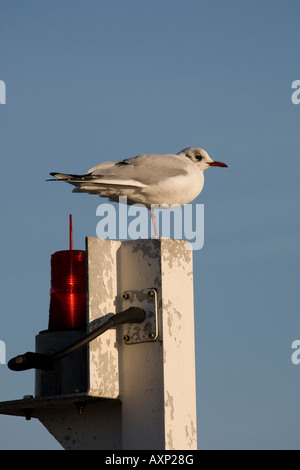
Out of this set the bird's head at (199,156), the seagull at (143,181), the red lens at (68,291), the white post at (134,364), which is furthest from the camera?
the bird's head at (199,156)

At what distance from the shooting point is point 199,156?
344 inches

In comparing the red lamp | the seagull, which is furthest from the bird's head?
the red lamp

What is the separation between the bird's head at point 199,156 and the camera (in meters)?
8.68

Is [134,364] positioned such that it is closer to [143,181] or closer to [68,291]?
[68,291]

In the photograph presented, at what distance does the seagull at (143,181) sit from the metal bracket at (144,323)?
254cm

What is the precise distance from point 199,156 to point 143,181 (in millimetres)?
1785

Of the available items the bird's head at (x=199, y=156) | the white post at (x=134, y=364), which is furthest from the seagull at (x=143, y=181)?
the white post at (x=134, y=364)

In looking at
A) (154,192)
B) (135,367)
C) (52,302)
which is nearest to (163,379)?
(135,367)

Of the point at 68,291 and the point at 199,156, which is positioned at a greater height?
the point at 199,156

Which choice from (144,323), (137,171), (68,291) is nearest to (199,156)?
(137,171)

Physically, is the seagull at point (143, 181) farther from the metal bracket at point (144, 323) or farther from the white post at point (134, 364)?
the metal bracket at point (144, 323)

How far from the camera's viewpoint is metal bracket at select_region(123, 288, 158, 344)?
14.5 feet

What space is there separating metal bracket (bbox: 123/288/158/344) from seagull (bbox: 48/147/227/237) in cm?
254

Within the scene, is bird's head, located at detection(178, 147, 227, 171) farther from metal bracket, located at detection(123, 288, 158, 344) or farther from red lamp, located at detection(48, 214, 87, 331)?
metal bracket, located at detection(123, 288, 158, 344)
